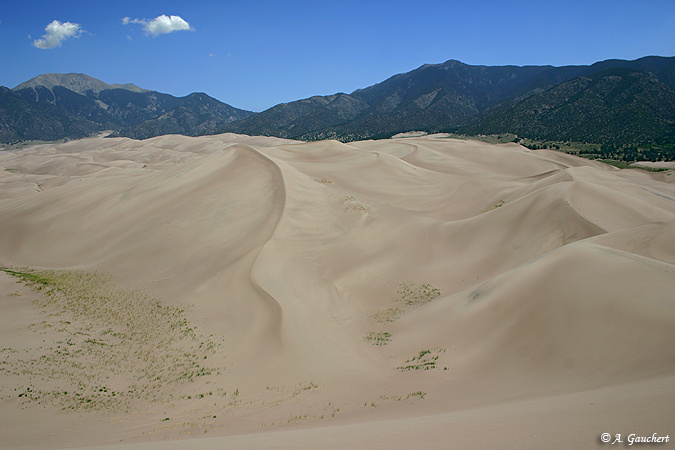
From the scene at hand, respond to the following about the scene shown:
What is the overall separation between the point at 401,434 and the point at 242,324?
1017 cm

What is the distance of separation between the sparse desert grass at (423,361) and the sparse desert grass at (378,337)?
2.02 m

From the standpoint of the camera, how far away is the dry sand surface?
7.88m

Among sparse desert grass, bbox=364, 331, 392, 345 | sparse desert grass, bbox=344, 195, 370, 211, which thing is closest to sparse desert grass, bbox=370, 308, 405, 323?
sparse desert grass, bbox=364, 331, 392, 345

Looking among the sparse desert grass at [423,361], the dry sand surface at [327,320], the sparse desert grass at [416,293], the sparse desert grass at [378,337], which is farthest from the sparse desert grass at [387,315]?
the sparse desert grass at [423,361]

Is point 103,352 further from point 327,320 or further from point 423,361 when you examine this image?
point 423,361

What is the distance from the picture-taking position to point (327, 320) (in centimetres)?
1653

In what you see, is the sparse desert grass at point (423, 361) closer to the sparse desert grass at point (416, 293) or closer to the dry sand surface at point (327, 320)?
the dry sand surface at point (327, 320)

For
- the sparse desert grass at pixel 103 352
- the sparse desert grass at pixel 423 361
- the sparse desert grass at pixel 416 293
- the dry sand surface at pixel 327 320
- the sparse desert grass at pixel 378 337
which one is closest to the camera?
the dry sand surface at pixel 327 320

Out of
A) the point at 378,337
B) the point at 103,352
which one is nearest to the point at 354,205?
the point at 378,337

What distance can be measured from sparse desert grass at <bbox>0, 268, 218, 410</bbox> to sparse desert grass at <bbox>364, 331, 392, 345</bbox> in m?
6.10

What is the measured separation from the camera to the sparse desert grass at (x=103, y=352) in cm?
1061

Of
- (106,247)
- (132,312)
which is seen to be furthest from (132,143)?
(132,312)

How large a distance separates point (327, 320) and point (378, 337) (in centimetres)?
242

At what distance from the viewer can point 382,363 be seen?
515 inches
